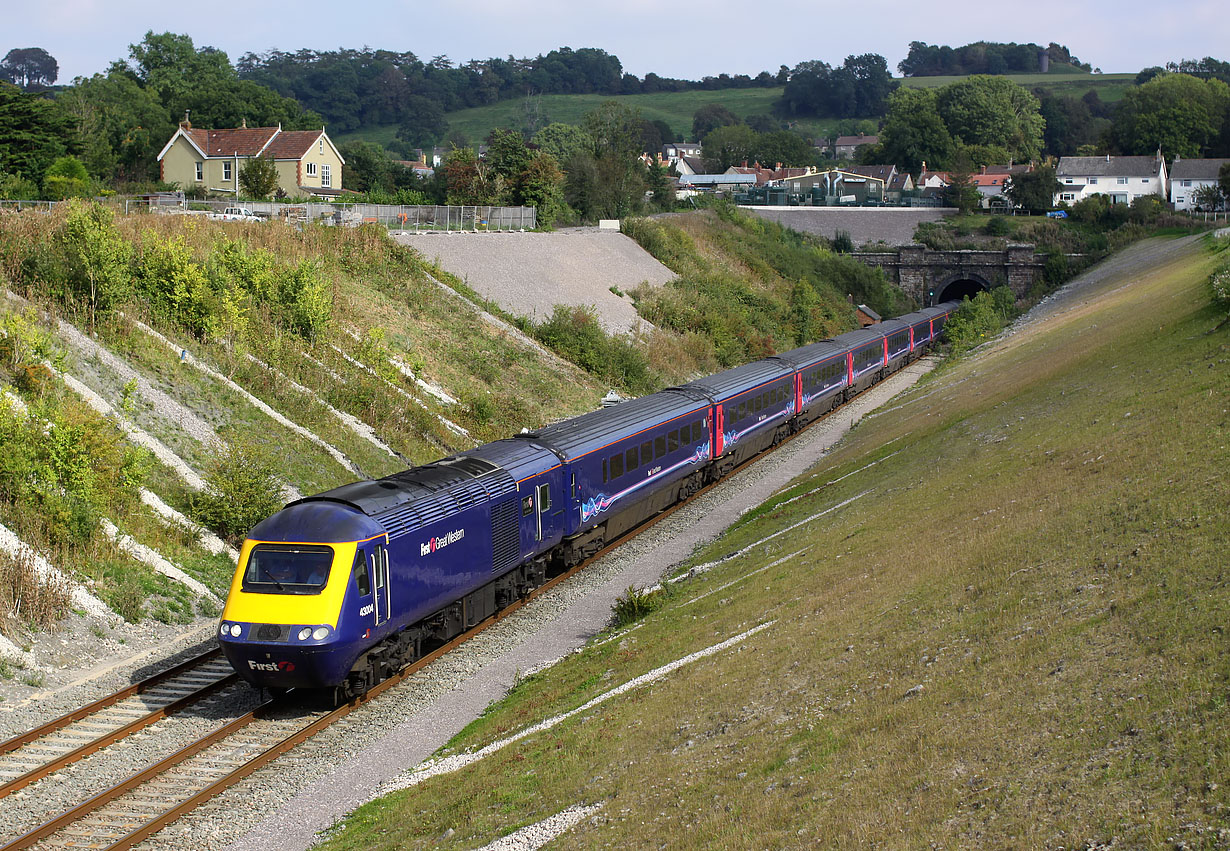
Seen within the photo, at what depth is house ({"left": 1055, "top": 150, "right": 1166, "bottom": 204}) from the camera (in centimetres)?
12962

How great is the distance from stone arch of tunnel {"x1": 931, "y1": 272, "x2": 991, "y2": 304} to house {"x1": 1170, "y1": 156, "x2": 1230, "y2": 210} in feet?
135

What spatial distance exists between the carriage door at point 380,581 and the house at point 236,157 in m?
63.4

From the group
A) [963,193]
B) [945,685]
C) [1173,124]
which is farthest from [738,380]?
[1173,124]

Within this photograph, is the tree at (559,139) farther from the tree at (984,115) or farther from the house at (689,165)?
the tree at (984,115)

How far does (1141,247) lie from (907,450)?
2644 inches

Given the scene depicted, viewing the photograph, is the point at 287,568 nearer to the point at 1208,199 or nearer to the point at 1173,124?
the point at 1208,199

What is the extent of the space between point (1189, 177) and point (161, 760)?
454ft

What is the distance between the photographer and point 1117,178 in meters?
131

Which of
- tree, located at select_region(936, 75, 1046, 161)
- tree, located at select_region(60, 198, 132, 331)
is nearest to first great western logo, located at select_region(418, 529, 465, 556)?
tree, located at select_region(60, 198, 132, 331)

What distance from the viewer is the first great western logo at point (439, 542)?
58.0ft

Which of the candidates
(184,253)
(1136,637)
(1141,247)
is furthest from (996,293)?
(1136,637)

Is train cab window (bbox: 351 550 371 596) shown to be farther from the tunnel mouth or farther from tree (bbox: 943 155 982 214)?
tree (bbox: 943 155 982 214)

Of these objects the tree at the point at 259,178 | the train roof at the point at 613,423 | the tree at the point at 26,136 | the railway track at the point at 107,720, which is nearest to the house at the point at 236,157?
the tree at the point at 259,178

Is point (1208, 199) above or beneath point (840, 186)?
beneath
